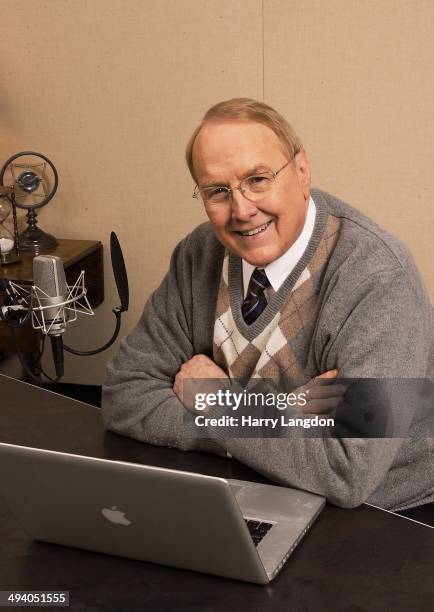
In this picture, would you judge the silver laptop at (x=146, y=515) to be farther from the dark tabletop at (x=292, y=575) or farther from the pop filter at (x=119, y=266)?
the pop filter at (x=119, y=266)

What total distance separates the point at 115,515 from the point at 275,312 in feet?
2.13

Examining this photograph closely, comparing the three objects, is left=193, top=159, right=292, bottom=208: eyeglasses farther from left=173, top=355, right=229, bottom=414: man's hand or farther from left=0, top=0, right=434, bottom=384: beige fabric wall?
left=0, top=0, right=434, bottom=384: beige fabric wall

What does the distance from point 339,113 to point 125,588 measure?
7.88ft

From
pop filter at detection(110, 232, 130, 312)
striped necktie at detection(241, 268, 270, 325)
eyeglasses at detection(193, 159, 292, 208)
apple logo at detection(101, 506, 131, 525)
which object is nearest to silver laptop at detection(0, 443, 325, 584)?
apple logo at detection(101, 506, 131, 525)

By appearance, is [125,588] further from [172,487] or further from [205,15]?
[205,15]

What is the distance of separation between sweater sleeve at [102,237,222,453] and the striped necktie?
0.15 m

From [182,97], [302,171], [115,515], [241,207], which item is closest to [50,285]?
[241,207]

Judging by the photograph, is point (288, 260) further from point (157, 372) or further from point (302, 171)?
point (157, 372)

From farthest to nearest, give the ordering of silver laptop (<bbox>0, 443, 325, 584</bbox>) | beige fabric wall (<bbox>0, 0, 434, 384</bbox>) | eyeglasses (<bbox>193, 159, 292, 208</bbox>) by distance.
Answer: beige fabric wall (<bbox>0, 0, 434, 384</bbox>) < eyeglasses (<bbox>193, 159, 292, 208</bbox>) < silver laptop (<bbox>0, 443, 325, 584</bbox>)

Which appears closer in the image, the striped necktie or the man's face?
the man's face

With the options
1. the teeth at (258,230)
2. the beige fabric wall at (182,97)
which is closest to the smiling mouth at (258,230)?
the teeth at (258,230)

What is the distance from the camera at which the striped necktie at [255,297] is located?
1.79 metres

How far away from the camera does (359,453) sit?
144cm

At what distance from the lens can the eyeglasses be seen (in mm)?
1691
